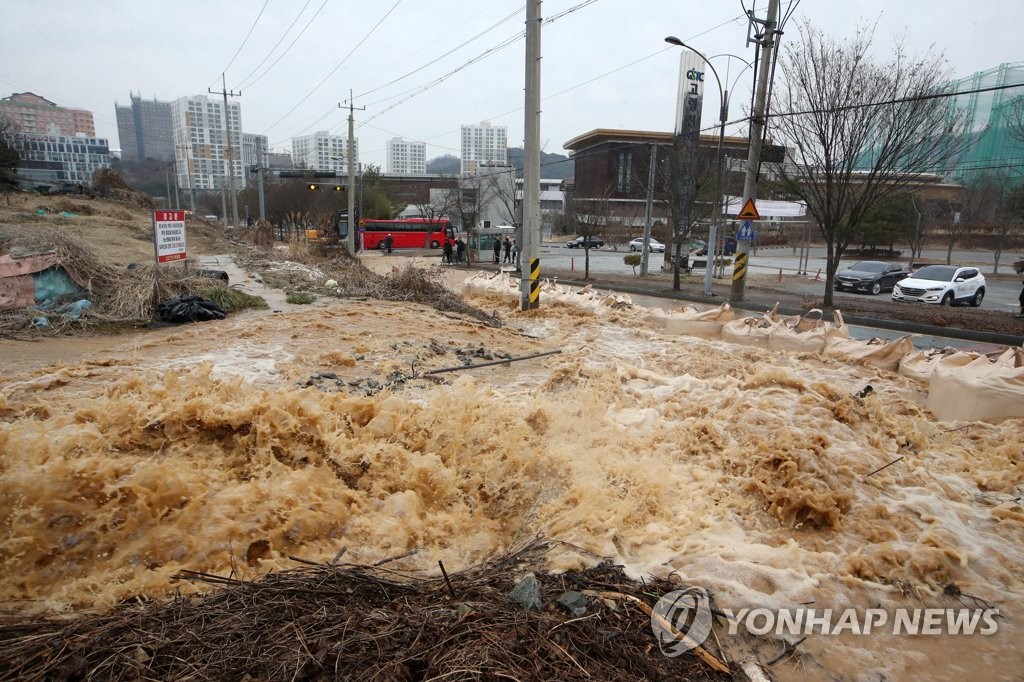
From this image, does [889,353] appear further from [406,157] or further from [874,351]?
[406,157]

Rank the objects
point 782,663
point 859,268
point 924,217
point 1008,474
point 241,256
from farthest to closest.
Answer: point 924,217
point 241,256
point 859,268
point 1008,474
point 782,663

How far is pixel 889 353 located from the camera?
9000 millimetres

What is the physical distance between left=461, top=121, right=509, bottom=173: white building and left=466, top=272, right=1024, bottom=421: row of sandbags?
5325 cm

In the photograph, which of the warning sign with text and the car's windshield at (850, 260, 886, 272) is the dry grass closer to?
the warning sign with text

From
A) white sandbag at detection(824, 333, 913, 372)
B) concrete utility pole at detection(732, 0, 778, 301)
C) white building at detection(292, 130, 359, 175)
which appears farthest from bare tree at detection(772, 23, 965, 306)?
white building at detection(292, 130, 359, 175)

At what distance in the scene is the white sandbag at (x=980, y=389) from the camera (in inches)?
257

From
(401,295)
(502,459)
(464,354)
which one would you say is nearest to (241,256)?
(401,295)

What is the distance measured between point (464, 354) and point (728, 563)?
587 centimetres

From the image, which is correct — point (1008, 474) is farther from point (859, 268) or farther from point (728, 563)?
point (859, 268)

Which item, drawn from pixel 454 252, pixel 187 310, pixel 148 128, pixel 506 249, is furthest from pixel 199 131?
pixel 187 310

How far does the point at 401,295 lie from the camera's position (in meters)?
15.0

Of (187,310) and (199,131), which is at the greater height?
(199,131)

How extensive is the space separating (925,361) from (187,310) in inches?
476

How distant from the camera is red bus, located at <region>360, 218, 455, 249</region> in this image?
4350 centimetres
